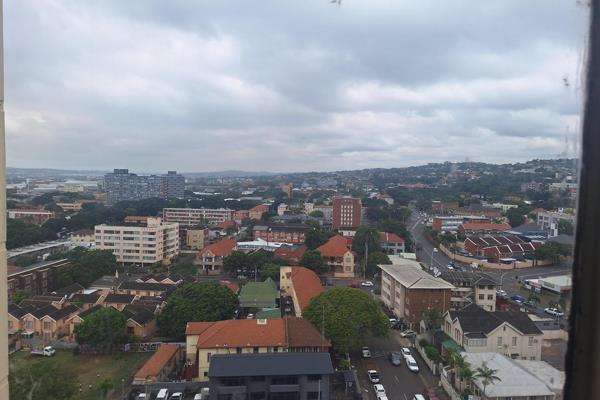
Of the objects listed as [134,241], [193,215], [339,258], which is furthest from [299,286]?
[193,215]

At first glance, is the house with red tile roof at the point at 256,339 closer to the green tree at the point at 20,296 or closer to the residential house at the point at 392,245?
the green tree at the point at 20,296

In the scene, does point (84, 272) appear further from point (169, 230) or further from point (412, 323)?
point (412, 323)

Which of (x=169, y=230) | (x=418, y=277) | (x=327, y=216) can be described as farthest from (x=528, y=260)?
(x=327, y=216)

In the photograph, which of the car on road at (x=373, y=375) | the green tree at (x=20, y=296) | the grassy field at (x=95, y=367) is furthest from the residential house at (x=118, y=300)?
the car on road at (x=373, y=375)

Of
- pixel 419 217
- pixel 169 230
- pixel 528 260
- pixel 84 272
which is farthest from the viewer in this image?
pixel 419 217

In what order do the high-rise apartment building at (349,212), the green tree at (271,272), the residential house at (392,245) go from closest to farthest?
the green tree at (271,272) → the residential house at (392,245) → the high-rise apartment building at (349,212)
